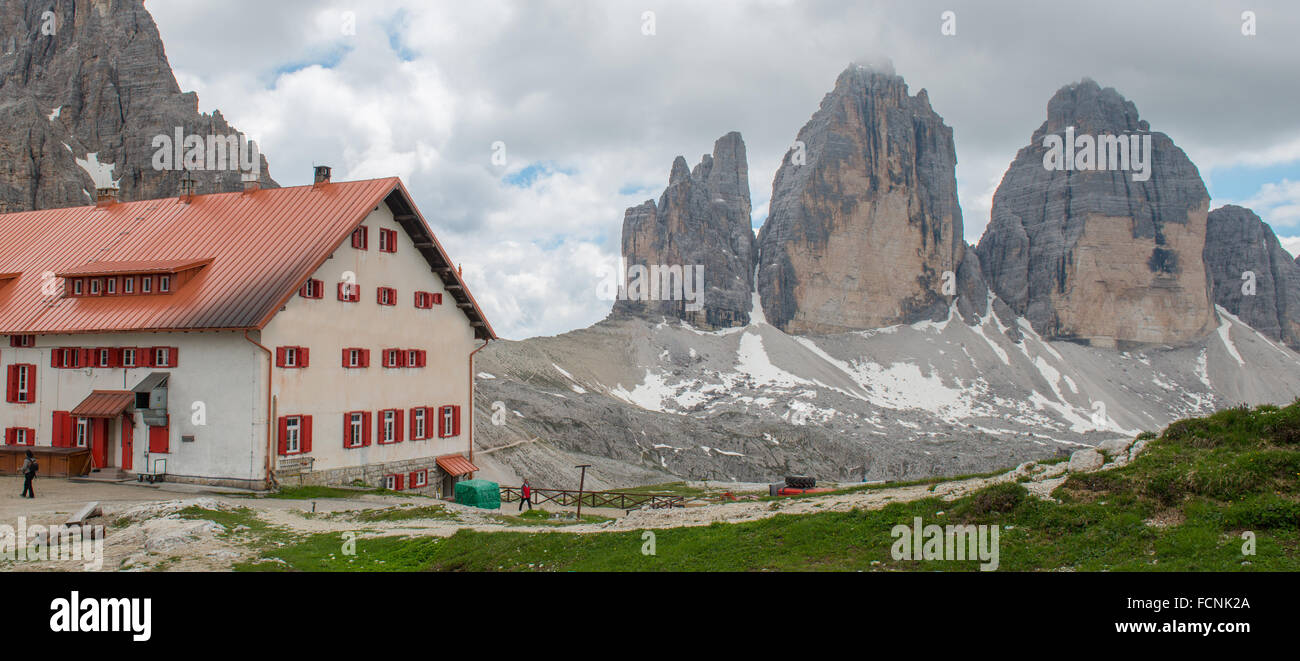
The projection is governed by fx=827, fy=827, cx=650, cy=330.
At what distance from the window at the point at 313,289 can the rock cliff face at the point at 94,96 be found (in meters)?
88.5

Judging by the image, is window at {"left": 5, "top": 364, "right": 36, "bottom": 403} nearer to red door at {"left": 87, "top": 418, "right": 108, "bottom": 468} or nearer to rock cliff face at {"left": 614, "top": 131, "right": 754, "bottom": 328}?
red door at {"left": 87, "top": 418, "right": 108, "bottom": 468}

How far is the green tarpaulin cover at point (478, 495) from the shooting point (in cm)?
3666

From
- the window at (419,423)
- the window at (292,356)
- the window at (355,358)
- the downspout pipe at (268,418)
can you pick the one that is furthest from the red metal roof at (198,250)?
the window at (419,423)

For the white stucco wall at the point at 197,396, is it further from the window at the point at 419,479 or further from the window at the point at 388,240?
the window at the point at 419,479

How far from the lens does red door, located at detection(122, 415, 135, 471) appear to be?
118ft

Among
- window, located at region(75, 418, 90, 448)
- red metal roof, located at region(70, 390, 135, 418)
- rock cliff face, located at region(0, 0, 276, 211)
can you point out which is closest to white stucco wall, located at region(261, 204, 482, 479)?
red metal roof, located at region(70, 390, 135, 418)

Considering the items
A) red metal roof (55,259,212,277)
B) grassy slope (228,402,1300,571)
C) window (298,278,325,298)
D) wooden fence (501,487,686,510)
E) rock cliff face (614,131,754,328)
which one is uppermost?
rock cliff face (614,131,754,328)

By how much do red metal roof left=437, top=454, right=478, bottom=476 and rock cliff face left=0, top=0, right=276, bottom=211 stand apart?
87148 millimetres

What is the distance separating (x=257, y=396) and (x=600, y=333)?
12248 cm
